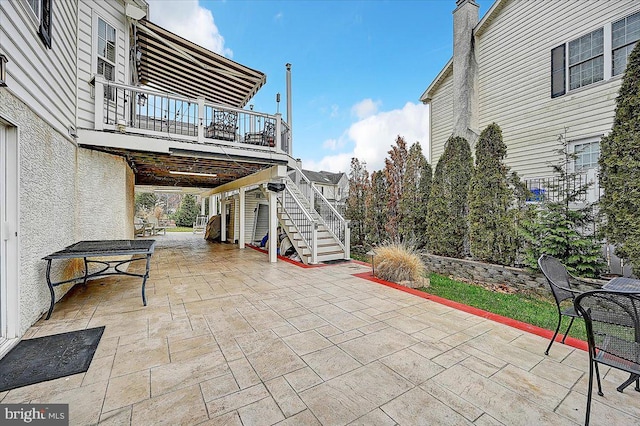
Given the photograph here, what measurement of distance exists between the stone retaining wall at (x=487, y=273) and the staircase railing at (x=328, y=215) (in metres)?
2.28

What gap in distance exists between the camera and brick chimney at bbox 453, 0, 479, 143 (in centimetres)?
942

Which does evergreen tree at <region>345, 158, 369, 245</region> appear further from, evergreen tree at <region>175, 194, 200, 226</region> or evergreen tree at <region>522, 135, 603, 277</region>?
evergreen tree at <region>175, 194, 200, 226</region>

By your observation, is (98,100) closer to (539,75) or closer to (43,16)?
(43,16)

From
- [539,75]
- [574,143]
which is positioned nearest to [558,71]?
[539,75]

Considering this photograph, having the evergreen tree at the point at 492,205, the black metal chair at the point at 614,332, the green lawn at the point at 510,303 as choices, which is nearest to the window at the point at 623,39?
the evergreen tree at the point at 492,205

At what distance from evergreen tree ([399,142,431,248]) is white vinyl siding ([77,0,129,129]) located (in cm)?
761

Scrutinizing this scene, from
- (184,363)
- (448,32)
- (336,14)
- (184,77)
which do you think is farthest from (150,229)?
(448,32)

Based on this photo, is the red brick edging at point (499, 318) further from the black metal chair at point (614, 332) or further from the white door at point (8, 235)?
the white door at point (8, 235)

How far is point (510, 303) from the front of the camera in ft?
15.2

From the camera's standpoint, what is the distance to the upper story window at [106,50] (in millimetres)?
5812

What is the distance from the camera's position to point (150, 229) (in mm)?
15289

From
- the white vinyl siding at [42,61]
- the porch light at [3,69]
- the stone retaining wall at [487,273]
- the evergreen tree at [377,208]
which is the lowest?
the stone retaining wall at [487,273]

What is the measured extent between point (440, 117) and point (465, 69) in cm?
197

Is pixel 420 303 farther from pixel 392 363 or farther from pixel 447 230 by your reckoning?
pixel 447 230
